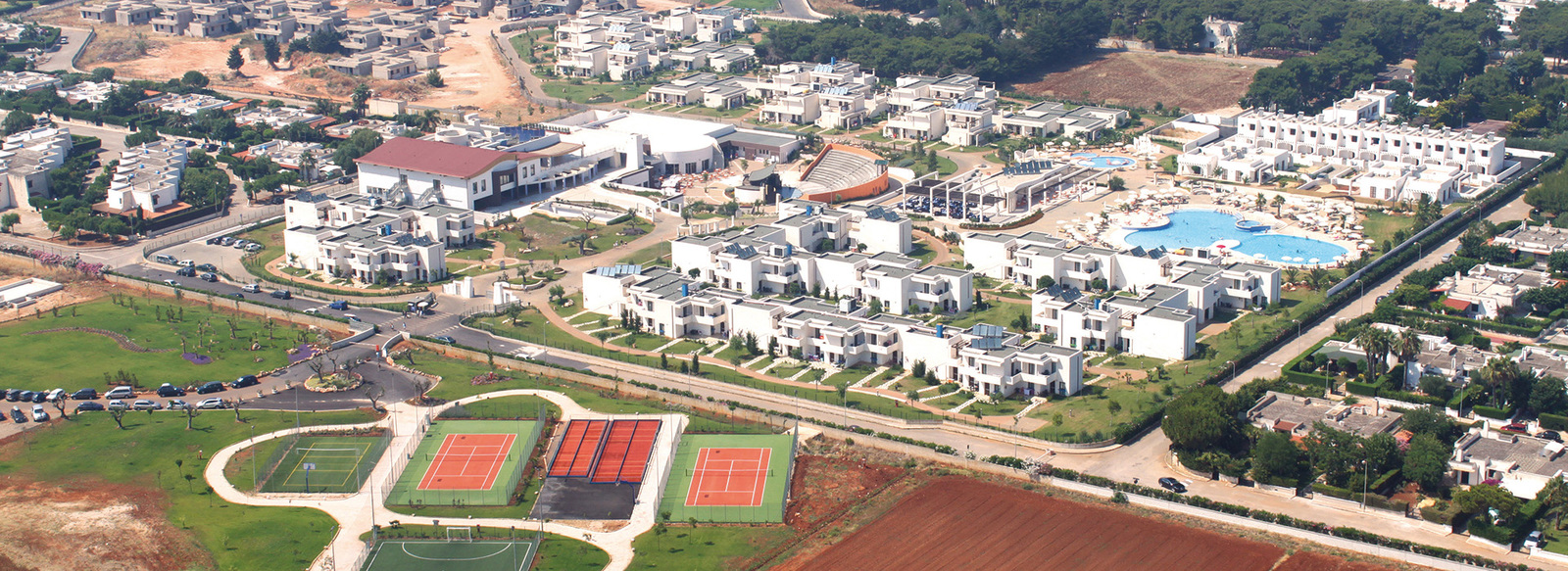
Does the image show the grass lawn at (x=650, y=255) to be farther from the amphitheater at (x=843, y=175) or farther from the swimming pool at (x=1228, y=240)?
the swimming pool at (x=1228, y=240)

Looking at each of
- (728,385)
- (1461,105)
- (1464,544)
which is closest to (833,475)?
(728,385)

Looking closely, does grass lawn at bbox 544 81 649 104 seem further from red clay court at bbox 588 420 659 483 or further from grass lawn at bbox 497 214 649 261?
red clay court at bbox 588 420 659 483

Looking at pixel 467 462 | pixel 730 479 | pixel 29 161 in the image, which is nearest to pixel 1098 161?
pixel 730 479

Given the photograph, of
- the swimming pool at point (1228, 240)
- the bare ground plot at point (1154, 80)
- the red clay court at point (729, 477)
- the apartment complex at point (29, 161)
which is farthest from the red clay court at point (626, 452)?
the bare ground plot at point (1154, 80)

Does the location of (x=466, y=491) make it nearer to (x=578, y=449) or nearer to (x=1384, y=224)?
(x=578, y=449)

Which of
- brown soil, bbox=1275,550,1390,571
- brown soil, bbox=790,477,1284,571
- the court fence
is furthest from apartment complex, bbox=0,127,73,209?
brown soil, bbox=1275,550,1390,571
